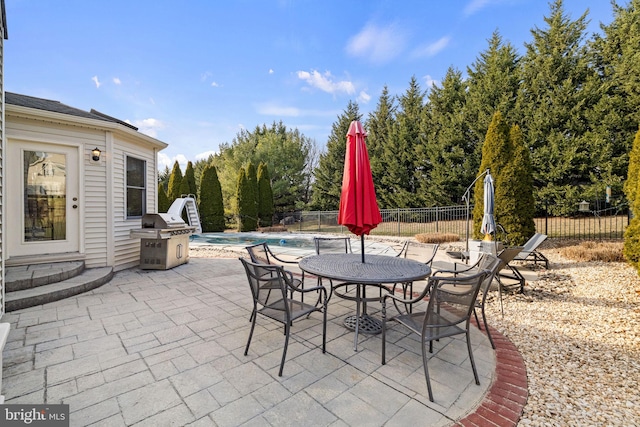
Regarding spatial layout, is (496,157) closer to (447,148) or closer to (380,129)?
(447,148)

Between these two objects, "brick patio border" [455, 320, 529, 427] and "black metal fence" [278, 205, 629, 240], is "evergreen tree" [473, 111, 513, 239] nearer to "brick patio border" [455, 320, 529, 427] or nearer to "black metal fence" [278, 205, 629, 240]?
"black metal fence" [278, 205, 629, 240]

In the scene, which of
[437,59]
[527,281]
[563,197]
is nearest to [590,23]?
[437,59]

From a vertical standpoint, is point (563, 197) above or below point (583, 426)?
above

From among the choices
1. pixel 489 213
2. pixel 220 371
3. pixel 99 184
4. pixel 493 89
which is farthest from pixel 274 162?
pixel 220 371

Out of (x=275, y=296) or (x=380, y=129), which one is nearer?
(x=275, y=296)

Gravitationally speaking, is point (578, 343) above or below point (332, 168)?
below

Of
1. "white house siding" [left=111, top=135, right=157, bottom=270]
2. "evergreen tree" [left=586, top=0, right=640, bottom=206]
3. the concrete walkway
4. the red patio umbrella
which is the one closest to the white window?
"white house siding" [left=111, top=135, right=157, bottom=270]

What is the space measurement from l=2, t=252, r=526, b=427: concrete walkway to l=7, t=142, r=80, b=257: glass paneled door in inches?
72.8

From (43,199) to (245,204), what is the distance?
1219 centimetres

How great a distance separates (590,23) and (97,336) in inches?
796

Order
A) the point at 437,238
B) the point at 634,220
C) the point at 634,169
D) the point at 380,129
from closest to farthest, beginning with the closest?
1. the point at 634,220
2. the point at 634,169
3. the point at 437,238
4. the point at 380,129

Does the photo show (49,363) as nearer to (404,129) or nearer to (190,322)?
(190,322)

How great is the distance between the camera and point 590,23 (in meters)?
12.8

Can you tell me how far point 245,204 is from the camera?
1700cm
